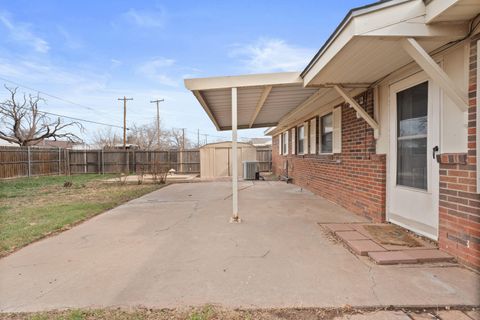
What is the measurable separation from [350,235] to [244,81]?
2997 mm

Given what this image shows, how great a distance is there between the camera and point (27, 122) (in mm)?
25625

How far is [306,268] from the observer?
280cm

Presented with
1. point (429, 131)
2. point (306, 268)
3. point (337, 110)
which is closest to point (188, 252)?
point (306, 268)

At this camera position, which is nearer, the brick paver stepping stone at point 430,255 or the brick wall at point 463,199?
the brick wall at point 463,199

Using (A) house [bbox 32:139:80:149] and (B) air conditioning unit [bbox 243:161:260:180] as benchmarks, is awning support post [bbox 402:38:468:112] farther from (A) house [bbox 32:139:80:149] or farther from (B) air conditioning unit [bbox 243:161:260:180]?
(A) house [bbox 32:139:80:149]

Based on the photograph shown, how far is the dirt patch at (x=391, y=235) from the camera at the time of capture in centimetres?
335

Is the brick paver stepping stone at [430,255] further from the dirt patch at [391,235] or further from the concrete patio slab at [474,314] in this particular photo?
the concrete patio slab at [474,314]

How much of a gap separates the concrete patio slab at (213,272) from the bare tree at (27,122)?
89.0 ft

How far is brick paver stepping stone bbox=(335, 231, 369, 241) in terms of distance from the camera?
3588mm

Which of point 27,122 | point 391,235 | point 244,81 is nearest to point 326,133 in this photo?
point 244,81

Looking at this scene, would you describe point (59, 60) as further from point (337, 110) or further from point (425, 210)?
point (425, 210)

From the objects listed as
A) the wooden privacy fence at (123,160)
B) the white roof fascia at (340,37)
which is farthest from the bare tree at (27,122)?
the white roof fascia at (340,37)

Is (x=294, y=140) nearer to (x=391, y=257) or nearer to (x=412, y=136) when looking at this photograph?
(x=412, y=136)

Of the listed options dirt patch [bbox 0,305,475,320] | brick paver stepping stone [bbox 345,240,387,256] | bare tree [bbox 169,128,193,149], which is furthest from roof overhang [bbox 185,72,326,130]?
bare tree [bbox 169,128,193,149]
